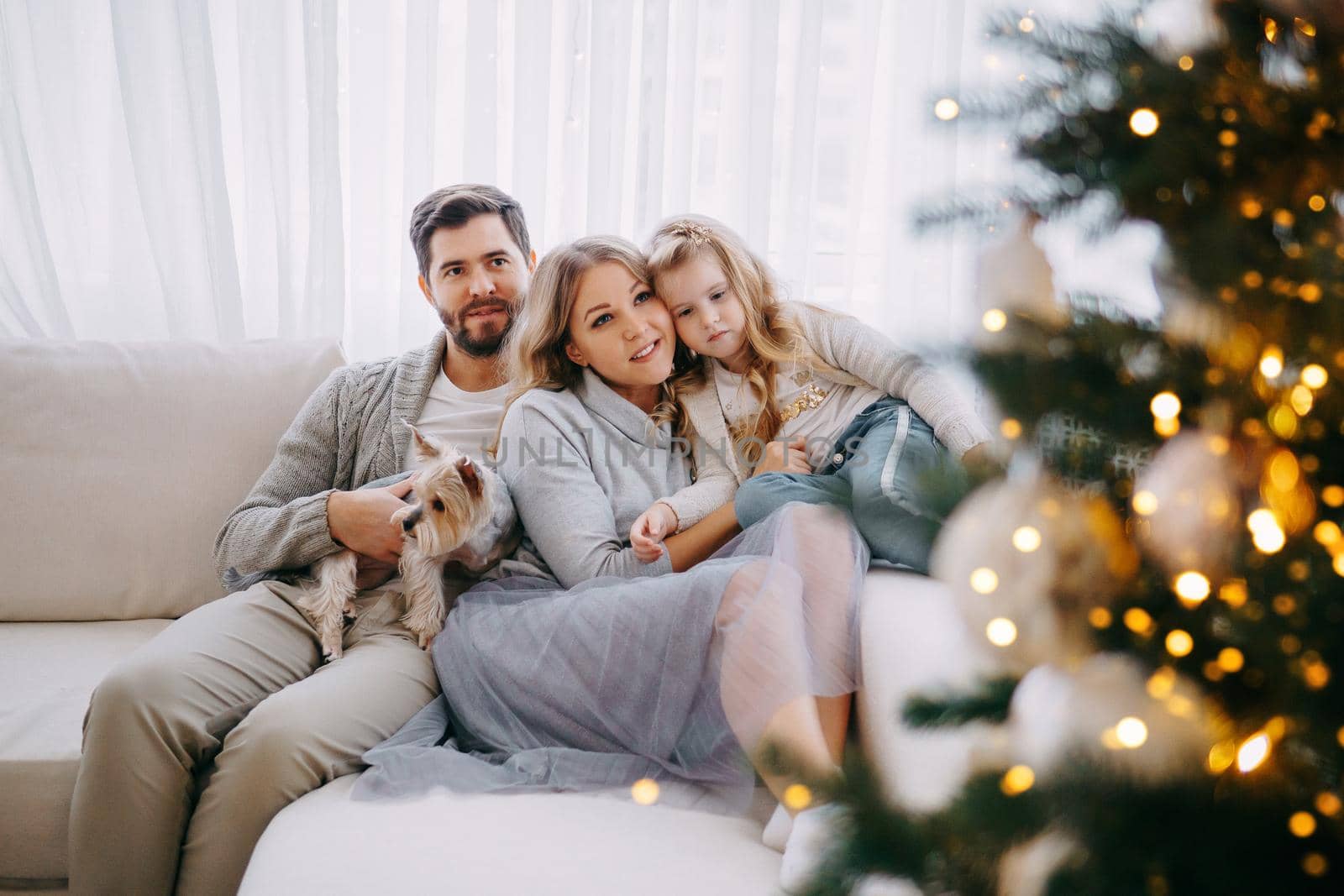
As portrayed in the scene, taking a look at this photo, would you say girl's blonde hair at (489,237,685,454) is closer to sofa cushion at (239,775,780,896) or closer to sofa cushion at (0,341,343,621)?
sofa cushion at (0,341,343,621)

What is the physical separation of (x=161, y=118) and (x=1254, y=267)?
256cm

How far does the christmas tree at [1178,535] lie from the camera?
0.46 m

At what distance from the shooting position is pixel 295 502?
1.74m

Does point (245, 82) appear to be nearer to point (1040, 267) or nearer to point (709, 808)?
point (709, 808)

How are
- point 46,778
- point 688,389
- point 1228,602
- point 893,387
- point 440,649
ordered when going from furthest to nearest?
point 688,389, point 893,387, point 440,649, point 46,778, point 1228,602

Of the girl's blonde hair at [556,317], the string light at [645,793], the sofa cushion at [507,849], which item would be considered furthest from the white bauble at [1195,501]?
the girl's blonde hair at [556,317]

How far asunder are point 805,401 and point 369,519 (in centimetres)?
87

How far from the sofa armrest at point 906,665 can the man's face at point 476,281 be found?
0.97 meters

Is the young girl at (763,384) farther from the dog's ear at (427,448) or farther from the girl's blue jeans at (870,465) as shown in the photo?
the dog's ear at (427,448)

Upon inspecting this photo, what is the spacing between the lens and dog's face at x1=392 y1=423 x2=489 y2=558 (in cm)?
156

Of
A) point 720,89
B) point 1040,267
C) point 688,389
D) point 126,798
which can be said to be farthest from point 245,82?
point 1040,267

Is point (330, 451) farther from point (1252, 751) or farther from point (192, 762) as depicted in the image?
point (1252, 751)

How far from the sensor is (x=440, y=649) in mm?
1590

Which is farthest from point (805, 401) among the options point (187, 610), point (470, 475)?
point (187, 610)
